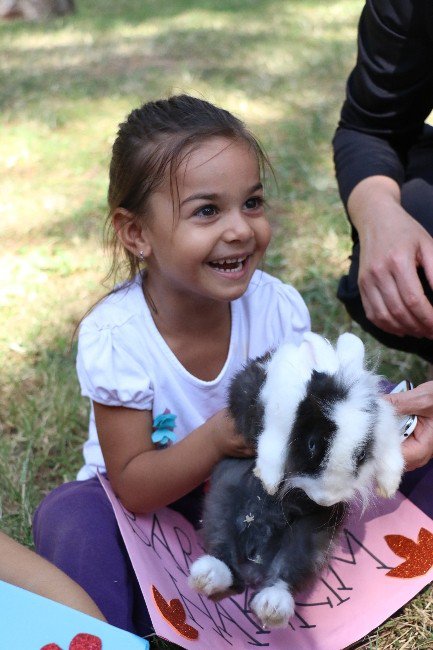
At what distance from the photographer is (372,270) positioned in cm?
158

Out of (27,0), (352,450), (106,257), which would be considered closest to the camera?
(352,450)

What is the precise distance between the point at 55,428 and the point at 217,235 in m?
0.81

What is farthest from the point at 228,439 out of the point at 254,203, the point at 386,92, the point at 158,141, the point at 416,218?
the point at 386,92

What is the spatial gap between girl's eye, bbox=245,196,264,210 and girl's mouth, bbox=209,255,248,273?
0.09 m

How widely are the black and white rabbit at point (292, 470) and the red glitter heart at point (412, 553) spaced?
0.27 m

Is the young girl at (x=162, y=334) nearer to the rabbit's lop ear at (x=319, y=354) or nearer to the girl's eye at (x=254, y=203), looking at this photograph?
the girl's eye at (x=254, y=203)

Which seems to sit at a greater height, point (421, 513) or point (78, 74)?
point (421, 513)

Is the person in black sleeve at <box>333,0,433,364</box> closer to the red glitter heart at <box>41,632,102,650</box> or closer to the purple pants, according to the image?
the purple pants

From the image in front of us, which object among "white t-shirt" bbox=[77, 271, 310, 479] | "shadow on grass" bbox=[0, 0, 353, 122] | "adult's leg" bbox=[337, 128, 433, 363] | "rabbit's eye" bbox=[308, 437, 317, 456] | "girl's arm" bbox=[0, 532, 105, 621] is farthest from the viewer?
"shadow on grass" bbox=[0, 0, 353, 122]

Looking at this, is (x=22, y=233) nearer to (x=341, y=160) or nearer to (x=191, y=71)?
(x=341, y=160)

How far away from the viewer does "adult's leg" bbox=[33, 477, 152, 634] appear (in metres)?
1.41

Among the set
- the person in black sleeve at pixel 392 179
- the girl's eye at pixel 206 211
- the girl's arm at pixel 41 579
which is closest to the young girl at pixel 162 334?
the girl's eye at pixel 206 211

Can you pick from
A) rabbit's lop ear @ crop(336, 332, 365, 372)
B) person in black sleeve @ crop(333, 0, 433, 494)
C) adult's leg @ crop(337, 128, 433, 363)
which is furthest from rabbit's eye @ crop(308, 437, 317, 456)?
Answer: adult's leg @ crop(337, 128, 433, 363)

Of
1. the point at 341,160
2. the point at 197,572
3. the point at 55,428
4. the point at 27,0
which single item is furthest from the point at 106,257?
the point at 27,0
